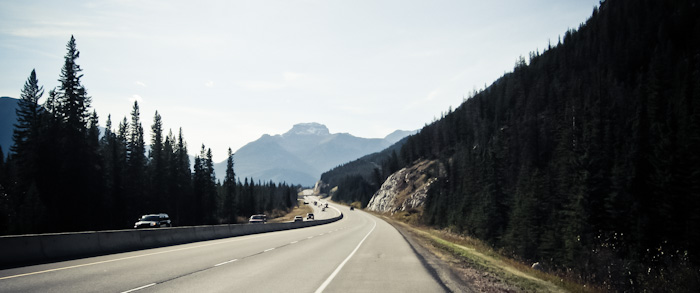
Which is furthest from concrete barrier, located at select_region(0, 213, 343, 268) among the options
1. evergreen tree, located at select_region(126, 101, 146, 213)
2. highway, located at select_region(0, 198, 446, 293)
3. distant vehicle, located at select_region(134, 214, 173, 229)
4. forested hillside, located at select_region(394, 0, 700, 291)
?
evergreen tree, located at select_region(126, 101, 146, 213)

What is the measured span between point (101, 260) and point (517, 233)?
50.9 m

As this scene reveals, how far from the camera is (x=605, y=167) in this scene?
57219 millimetres

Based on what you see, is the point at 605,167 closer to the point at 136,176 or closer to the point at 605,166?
the point at 605,166

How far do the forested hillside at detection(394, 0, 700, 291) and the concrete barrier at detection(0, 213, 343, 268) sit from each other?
78.7 ft

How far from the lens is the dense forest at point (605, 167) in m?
43.2

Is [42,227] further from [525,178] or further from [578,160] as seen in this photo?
[578,160]

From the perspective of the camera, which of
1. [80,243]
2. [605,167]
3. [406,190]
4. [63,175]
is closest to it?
[80,243]

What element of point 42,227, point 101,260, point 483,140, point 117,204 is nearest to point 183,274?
point 101,260

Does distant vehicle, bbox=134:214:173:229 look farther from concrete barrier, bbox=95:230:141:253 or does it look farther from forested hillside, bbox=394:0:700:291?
forested hillside, bbox=394:0:700:291

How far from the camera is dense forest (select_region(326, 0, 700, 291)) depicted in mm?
43156

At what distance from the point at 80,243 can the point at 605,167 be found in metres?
63.3

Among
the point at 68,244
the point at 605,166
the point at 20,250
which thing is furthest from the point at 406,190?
the point at 20,250

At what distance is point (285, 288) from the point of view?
341 inches

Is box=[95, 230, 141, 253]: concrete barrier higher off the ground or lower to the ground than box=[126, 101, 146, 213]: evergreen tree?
lower
